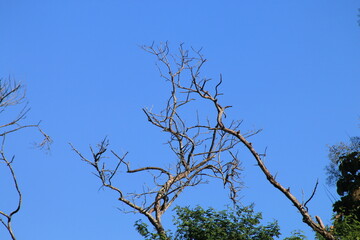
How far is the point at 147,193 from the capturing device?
37.6ft

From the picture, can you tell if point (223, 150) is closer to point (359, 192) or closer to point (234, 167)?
point (234, 167)

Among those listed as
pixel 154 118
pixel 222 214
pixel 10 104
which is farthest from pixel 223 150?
pixel 10 104

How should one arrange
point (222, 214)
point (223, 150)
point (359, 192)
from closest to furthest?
point (222, 214)
point (359, 192)
point (223, 150)

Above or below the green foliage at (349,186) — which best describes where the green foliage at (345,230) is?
below

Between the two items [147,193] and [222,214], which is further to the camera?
[147,193]

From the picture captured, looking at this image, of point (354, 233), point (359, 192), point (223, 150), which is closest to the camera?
point (354, 233)

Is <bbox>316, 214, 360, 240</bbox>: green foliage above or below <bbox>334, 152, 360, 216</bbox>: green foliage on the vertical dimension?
below

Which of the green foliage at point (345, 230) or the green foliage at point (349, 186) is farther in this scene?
the green foliage at point (349, 186)

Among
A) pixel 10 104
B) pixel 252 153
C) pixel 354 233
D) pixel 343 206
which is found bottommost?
pixel 354 233

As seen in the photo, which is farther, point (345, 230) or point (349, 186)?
point (349, 186)

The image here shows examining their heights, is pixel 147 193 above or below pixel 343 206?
above

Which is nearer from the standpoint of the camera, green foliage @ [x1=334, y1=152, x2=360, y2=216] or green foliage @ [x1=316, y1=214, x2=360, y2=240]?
green foliage @ [x1=316, y1=214, x2=360, y2=240]

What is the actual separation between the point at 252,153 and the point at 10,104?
4.88m

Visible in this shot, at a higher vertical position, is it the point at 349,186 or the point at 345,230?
the point at 349,186
